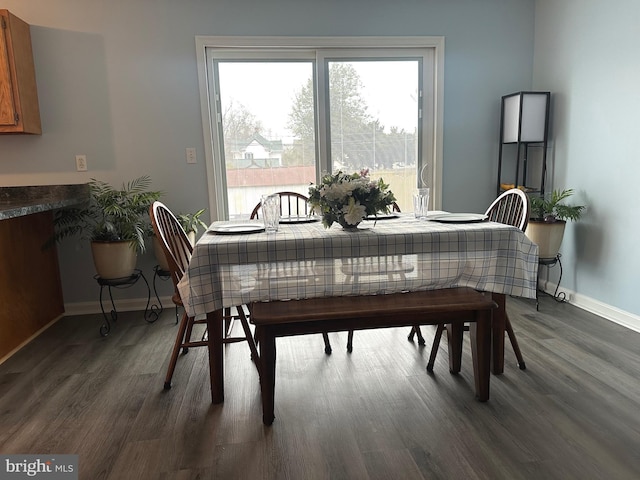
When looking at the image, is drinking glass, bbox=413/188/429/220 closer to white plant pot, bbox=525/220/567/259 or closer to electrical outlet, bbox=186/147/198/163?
white plant pot, bbox=525/220/567/259

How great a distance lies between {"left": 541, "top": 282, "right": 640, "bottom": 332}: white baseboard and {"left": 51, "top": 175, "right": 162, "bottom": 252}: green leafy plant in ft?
10.3

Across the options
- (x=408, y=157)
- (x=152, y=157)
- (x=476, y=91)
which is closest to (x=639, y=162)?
(x=476, y=91)

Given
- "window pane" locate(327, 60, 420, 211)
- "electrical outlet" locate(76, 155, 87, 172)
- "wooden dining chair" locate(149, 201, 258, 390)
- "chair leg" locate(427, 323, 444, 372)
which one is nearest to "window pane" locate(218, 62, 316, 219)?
"window pane" locate(327, 60, 420, 211)

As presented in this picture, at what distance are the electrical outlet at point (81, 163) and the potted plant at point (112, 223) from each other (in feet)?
0.37

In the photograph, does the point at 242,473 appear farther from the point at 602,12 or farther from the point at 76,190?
the point at 602,12

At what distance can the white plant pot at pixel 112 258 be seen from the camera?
291 cm

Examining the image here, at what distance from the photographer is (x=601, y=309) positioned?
9.83 ft

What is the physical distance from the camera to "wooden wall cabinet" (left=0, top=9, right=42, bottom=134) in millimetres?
2740

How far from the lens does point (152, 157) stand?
129 inches

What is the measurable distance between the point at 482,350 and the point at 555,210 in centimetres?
172

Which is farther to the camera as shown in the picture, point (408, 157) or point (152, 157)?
point (408, 157)

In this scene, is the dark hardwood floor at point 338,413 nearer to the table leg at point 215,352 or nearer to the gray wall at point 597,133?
the table leg at point 215,352

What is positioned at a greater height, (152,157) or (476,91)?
(476,91)

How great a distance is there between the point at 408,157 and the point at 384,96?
54 cm
